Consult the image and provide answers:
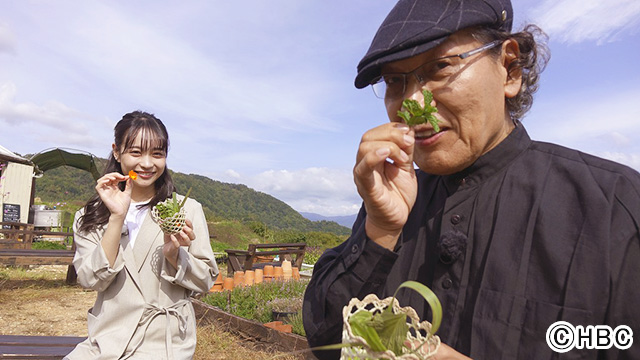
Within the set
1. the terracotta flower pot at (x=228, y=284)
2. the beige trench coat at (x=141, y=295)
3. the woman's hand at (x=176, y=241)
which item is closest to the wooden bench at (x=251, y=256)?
the terracotta flower pot at (x=228, y=284)

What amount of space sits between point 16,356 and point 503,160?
155 inches

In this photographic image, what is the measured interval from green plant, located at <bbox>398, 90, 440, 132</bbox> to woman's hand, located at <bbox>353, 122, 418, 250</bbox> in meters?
0.07

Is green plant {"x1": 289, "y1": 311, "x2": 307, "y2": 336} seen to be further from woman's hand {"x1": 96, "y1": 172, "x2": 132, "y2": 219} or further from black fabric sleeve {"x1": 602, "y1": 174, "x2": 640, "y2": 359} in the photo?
black fabric sleeve {"x1": 602, "y1": 174, "x2": 640, "y2": 359}

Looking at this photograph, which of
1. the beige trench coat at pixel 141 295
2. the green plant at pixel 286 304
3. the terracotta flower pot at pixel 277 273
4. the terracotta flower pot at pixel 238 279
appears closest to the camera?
the beige trench coat at pixel 141 295

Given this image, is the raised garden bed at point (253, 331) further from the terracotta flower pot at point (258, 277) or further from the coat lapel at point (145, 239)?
the coat lapel at point (145, 239)

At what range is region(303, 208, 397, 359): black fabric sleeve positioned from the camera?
1497mm

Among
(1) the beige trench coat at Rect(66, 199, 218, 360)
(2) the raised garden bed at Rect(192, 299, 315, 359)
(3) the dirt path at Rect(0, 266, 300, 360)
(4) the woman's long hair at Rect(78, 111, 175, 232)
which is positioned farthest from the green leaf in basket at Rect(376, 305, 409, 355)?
(3) the dirt path at Rect(0, 266, 300, 360)

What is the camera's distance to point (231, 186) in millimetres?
94188

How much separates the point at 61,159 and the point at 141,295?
2009 centimetres

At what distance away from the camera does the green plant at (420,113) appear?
58.2 inches

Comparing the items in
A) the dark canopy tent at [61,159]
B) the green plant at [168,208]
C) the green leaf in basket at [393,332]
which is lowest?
the green leaf in basket at [393,332]

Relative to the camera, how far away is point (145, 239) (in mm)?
3312

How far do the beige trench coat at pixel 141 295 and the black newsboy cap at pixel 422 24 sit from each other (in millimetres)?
2283

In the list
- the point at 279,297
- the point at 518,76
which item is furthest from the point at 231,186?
the point at 518,76
